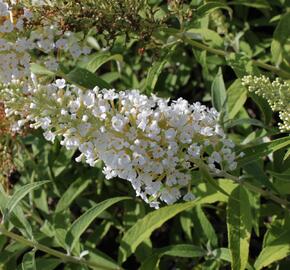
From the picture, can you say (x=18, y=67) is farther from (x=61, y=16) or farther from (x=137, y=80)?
(x=137, y=80)

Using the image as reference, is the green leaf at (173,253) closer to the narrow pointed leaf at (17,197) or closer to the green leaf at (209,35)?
the narrow pointed leaf at (17,197)

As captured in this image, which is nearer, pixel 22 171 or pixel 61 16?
pixel 61 16

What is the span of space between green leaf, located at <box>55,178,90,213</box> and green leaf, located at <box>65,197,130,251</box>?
59cm

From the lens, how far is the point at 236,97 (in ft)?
11.4

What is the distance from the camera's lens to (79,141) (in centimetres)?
240

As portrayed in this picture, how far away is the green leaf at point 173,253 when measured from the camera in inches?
125

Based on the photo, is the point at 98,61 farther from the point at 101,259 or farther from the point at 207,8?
the point at 101,259

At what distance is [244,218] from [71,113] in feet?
3.65

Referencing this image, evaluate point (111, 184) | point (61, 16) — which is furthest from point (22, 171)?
point (61, 16)

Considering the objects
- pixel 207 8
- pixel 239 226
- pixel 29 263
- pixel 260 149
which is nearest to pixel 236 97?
pixel 207 8

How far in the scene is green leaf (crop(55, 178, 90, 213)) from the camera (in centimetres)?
376

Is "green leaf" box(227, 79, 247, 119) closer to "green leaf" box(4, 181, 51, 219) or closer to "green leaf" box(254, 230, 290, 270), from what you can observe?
"green leaf" box(254, 230, 290, 270)

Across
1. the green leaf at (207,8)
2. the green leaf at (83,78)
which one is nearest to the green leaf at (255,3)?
the green leaf at (207,8)

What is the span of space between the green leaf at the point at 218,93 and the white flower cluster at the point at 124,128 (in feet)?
2.78
